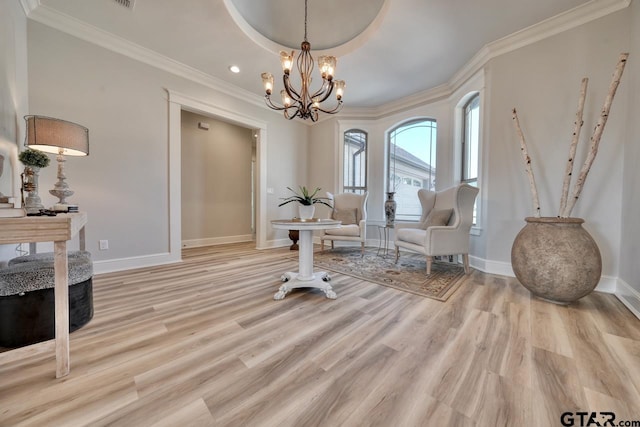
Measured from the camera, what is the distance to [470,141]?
343cm

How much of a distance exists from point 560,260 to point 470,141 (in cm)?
223

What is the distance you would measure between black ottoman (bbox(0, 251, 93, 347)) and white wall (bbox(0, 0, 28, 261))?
701mm

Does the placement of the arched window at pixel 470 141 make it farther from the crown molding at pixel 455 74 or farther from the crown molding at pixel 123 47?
the crown molding at pixel 123 47

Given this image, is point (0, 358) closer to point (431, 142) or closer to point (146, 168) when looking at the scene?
point (146, 168)

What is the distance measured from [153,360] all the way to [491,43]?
422 cm

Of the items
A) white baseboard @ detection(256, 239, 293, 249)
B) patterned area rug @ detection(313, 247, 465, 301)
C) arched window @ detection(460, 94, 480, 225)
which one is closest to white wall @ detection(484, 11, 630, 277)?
arched window @ detection(460, 94, 480, 225)

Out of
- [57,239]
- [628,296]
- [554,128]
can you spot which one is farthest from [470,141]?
[57,239]

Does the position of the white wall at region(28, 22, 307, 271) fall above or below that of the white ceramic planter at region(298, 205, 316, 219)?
above

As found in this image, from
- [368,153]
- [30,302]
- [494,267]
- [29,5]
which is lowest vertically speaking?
[494,267]

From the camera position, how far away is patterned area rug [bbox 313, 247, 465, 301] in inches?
88.0

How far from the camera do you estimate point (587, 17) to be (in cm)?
220

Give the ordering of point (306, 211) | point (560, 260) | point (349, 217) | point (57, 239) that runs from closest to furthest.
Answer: point (57, 239) → point (560, 260) → point (306, 211) → point (349, 217)

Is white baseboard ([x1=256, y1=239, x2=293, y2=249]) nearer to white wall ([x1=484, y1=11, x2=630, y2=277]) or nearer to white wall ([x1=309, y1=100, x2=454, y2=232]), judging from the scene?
white wall ([x1=309, y1=100, x2=454, y2=232])

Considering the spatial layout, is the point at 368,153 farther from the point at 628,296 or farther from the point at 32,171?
the point at 32,171
